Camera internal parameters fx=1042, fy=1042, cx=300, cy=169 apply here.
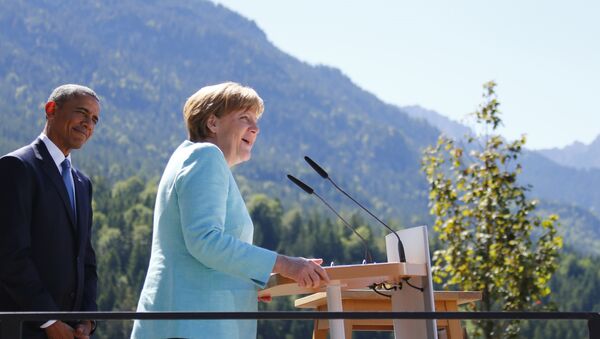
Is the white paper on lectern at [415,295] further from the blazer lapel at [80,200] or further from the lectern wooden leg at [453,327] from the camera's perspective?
the blazer lapel at [80,200]

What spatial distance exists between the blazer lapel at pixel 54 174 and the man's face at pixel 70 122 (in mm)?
66

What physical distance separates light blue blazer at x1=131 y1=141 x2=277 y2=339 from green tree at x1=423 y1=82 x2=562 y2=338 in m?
7.96

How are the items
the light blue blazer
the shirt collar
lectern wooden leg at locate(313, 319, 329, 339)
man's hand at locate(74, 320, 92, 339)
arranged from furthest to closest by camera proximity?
1. lectern wooden leg at locate(313, 319, 329, 339)
2. the shirt collar
3. man's hand at locate(74, 320, 92, 339)
4. the light blue blazer

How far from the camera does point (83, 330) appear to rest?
10.9 feet

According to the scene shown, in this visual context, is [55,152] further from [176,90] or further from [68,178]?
[176,90]

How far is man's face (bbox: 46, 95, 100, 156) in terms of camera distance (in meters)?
3.44

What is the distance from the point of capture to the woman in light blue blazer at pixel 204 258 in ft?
9.26

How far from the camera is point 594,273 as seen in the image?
71.0m

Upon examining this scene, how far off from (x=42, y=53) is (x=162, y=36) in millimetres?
30269

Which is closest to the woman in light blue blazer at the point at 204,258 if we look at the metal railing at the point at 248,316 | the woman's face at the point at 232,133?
the woman's face at the point at 232,133

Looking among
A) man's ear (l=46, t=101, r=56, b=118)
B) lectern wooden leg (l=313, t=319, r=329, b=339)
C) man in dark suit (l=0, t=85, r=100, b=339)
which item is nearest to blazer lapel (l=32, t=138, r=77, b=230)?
man in dark suit (l=0, t=85, r=100, b=339)

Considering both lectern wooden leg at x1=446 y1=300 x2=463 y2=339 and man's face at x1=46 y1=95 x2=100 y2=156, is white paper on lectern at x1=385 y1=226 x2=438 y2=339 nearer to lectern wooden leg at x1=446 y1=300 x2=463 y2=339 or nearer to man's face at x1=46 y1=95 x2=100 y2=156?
lectern wooden leg at x1=446 y1=300 x2=463 y2=339

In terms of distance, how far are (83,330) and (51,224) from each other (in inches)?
13.9

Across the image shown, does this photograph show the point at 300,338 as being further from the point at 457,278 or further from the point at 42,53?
the point at 42,53
